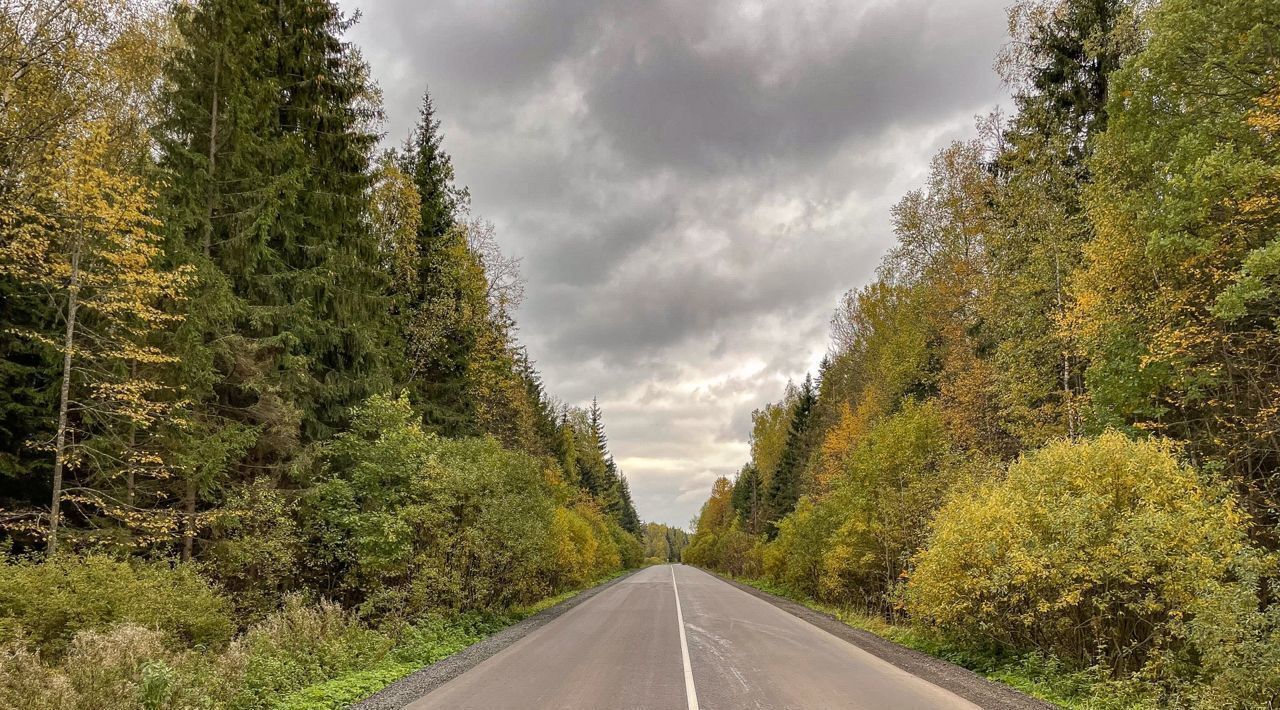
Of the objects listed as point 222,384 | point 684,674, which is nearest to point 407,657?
point 684,674

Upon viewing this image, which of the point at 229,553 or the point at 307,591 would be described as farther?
the point at 307,591

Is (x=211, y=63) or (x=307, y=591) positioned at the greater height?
(x=211, y=63)

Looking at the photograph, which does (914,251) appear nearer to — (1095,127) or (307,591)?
(1095,127)

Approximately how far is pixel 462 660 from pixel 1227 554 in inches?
445

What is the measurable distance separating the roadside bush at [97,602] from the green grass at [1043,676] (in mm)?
12484

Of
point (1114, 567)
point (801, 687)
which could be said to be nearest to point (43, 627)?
point (801, 687)

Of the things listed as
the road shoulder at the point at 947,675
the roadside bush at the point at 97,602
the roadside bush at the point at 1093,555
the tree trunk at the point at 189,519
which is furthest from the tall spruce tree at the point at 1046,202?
the tree trunk at the point at 189,519

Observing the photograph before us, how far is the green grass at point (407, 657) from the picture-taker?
291 inches

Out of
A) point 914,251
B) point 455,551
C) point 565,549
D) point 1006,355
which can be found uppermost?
point 914,251

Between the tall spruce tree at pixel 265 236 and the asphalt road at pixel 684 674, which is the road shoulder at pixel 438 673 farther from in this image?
the tall spruce tree at pixel 265 236

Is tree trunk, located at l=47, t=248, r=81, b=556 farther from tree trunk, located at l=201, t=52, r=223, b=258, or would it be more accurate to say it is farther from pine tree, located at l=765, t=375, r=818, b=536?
pine tree, located at l=765, t=375, r=818, b=536

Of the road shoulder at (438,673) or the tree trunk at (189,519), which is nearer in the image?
the road shoulder at (438,673)

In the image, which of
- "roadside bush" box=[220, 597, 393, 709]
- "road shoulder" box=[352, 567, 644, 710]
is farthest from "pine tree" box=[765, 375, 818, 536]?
"roadside bush" box=[220, 597, 393, 709]

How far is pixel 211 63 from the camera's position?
13695 mm
